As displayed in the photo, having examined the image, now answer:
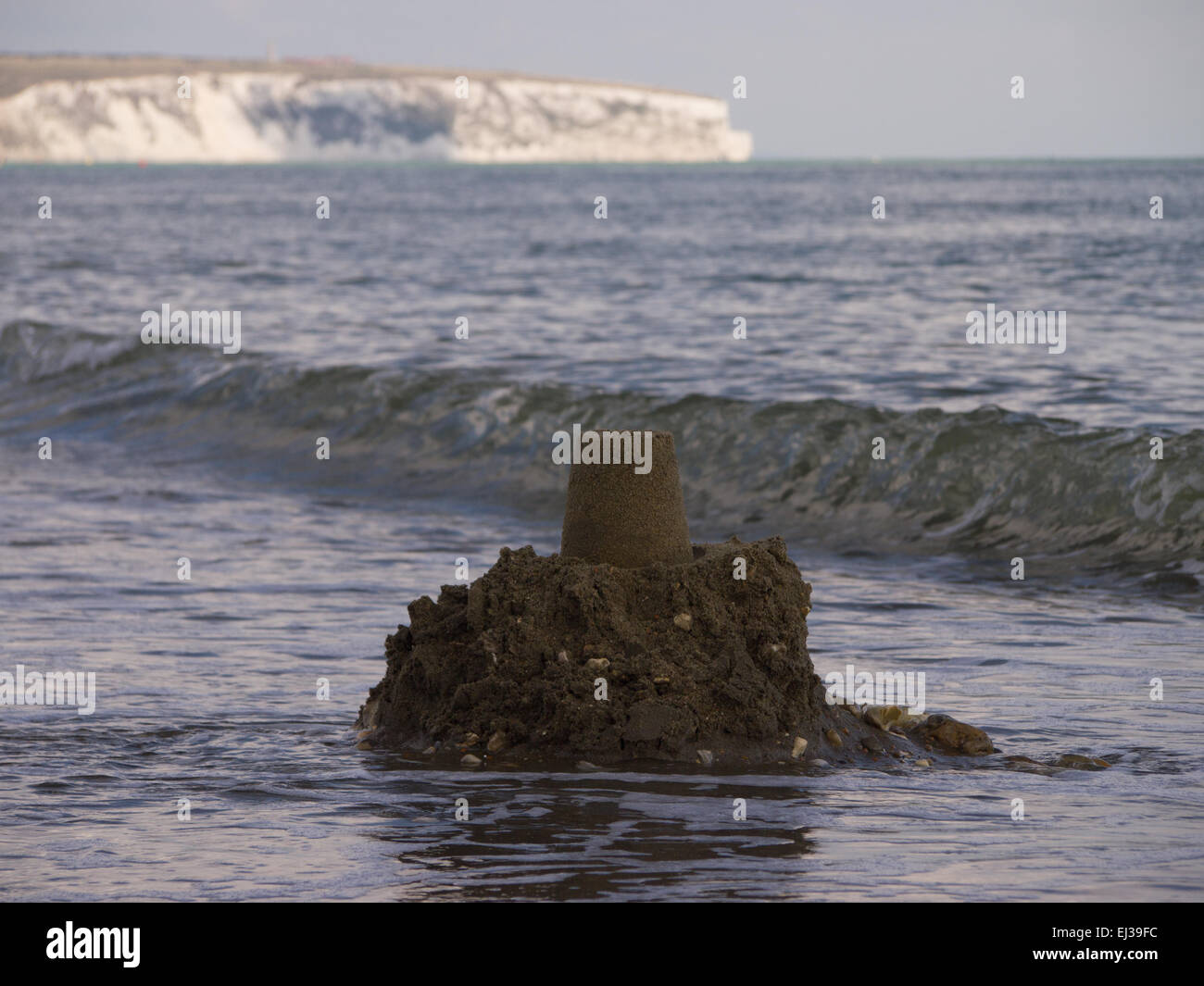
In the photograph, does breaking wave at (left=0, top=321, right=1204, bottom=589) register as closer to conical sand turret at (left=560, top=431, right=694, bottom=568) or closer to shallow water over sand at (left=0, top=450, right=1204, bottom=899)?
shallow water over sand at (left=0, top=450, right=1204, bottom=899)

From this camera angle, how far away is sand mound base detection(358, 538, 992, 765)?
6453 millimetres

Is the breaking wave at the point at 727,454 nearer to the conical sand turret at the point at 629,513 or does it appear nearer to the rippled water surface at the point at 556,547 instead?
the rippled water surface at the point at 556,547

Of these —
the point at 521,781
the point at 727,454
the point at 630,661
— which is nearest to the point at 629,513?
the point at 630,661

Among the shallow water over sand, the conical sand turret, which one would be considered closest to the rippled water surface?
the shallow water over sand

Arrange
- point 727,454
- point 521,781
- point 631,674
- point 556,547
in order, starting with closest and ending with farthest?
1. point 521,781
2. point 631,674
3. point 556,547
4. point 727,454

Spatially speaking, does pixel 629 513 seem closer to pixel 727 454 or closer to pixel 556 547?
pixel 556 547

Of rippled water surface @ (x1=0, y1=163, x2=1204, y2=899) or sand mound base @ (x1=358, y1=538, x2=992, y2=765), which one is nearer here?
rippled water surface @ (x1=0, y1=163, x2=1204, y2=899)

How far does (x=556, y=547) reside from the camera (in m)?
12.4

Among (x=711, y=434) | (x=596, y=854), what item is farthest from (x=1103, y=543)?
(x=596, y=854)

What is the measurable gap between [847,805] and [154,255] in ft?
135

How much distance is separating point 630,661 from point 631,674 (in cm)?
5

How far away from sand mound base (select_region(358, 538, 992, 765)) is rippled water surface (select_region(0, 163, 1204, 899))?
209mm

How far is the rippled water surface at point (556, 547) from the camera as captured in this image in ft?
18.0
